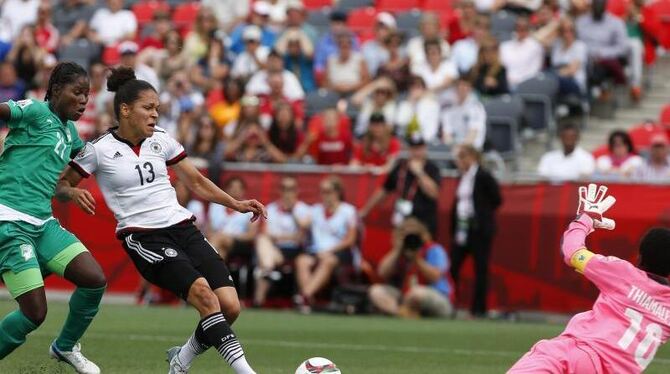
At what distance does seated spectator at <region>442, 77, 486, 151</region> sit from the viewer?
2002cm

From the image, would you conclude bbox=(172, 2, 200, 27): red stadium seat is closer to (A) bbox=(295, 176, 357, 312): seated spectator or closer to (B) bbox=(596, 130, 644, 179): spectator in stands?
(A) bbox=(295, 176, 357, 312): seated spectator

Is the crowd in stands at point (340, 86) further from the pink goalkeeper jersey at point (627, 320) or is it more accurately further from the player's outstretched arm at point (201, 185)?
the pink goalkeeper jersey at point (627, 320)

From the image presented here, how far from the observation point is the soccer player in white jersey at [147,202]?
9.98 meters

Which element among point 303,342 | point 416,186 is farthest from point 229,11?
point 303,342

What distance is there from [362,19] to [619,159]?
284 inches

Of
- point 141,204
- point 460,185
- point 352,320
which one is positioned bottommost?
point 352,320

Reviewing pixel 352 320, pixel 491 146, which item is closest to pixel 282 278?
pixel 352 320

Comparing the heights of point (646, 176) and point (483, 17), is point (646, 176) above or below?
below

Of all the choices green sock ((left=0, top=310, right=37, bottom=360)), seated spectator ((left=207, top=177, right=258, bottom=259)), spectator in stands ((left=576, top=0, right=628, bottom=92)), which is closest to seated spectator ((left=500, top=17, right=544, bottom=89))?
spectator in stands ((left=576, top=0, right=628, bottom=92))

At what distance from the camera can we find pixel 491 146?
2038 centimetres

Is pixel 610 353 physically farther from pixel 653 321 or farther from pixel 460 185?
pixel 460 185

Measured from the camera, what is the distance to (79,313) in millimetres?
10414

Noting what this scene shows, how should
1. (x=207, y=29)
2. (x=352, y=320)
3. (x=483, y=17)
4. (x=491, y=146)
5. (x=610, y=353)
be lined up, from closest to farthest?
1. (x=610, y=353)
2. (x=352, y=320)
3. (x=491, y=146)
4. (x=483, y=17)
5. (x=207, y=29)

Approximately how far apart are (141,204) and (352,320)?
7.78 meters
